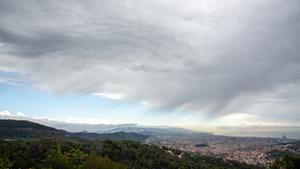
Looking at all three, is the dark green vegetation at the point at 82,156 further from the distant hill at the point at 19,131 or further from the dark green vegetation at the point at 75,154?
the distant hill at the point at 19,131

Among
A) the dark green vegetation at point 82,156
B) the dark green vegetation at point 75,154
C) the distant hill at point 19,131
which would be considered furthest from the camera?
the distant hill at point 19,131

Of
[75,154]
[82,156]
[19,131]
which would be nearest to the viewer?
[82,156]

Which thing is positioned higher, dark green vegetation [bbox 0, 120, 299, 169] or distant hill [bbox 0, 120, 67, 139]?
distant hill [bbox 0, 120, 67, 139]

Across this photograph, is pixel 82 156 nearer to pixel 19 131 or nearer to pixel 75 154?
pixel 75 154

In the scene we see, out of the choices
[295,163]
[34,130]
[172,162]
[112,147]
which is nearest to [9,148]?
[112,147]

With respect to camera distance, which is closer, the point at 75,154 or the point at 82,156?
the point at 82,156

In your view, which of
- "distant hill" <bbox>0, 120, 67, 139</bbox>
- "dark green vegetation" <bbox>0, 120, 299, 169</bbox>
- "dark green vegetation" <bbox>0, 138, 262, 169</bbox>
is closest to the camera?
"dark green vegetation" <bbox>0, 120, 299, 169</bbox>

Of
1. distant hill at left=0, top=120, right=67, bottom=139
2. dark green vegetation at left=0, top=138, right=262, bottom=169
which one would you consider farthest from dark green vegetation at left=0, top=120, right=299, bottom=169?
distant hill at left=0, top=120, right=67, bottom=139

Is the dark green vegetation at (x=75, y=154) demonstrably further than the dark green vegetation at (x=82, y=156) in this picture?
Yes

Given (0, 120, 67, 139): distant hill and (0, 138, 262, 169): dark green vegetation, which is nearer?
(0, 138, 262, 169): dark green vegetation

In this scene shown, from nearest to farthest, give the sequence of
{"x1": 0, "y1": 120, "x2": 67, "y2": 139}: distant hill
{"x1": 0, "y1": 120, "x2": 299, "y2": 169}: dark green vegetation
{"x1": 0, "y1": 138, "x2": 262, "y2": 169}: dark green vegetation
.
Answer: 1. {"x1": 0, "y1": 120, "x2": 299, "y2": 169}: dark green vegetation
2. {"x1": 0, "y1": 138, "x2": 262, "y2": 169}: dark green vegetation
3. {"x1": 0, "y1": 120, "x2": 67, "y2": 139}: distant hill

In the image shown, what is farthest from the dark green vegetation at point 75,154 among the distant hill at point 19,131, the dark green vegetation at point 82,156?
the distant hill at point 19,131

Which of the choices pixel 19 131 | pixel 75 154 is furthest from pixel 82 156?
pixel 19 131

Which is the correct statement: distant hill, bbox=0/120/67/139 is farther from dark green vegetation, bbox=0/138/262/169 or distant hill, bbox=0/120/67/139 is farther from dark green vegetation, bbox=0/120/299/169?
dark green vegetation, bbox=0/138/262/169
